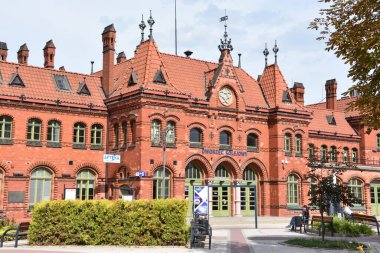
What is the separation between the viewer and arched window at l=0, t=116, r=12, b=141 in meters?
32.9

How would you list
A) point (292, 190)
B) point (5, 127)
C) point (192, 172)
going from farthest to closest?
point (292, 190) < point (192, 172) < point (5, 127)

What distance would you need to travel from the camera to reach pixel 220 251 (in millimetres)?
18047

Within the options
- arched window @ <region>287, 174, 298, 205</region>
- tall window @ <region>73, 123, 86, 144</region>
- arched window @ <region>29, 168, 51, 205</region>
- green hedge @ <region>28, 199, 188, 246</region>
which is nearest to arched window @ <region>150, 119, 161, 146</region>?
tall window @ <region>73, 123, 86, 144</region>

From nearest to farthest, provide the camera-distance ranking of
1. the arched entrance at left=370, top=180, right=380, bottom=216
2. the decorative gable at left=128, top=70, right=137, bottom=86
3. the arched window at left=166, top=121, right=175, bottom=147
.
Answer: the arched window at left=166, top=121, right=175, bottom=147, the decorative gable at left=128, top=70, right=137, bottom=86, the arched entrance at left=370, top=180, right=380, bottom=216

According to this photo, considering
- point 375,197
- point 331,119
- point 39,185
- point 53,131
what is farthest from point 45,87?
point 375,197

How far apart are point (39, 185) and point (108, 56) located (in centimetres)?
1145

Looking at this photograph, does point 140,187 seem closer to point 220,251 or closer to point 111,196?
point 111,196

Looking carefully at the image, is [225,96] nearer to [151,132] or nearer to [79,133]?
[151,132]

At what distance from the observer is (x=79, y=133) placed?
119 ft

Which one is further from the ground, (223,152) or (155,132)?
(155,132)

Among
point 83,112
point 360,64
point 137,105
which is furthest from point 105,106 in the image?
point 360,64

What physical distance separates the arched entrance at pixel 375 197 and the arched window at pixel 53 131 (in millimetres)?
30705

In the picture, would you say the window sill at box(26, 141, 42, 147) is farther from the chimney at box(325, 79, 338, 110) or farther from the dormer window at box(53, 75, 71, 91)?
the chimney at box(325, 79, 338, 110)

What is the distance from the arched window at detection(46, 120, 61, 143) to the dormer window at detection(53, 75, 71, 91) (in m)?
3.05
